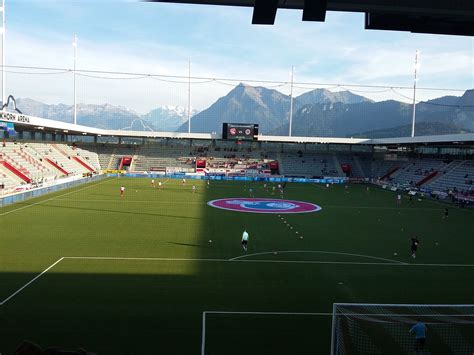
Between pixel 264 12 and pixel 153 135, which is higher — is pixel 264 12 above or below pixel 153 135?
below

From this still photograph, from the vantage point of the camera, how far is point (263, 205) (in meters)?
38.9

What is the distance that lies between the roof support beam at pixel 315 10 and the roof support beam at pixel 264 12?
0.39 metres

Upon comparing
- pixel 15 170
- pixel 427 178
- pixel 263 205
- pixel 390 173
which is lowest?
pixel 263 205

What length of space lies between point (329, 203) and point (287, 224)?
46.1 feet

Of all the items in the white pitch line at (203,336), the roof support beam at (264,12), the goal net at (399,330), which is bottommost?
the white pitch line at (203,336)

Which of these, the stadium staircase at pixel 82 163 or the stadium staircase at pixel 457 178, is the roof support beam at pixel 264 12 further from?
the stadium staircase at pixel 82 163

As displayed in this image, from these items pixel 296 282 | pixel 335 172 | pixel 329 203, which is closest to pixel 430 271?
pixel 296 282

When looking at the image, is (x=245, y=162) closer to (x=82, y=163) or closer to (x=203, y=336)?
(x=82, y=163)

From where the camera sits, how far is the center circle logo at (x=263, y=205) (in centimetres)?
3581

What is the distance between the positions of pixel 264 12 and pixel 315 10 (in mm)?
646

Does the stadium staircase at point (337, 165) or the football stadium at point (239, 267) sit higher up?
the stadium staircase at point (337, 165)

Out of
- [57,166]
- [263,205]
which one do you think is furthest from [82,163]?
[263,205]

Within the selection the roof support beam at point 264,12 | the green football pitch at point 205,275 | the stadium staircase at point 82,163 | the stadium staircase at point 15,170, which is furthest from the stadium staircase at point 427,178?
the roof support beam at point 264,12

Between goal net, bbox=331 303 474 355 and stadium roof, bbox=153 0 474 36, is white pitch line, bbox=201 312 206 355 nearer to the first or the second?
goal net, bbox=331 303 474 355
